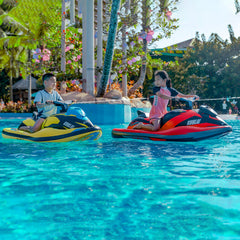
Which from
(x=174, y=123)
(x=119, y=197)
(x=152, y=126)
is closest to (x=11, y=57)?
(x=152, y=126)

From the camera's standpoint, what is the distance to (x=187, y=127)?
24.6 feet

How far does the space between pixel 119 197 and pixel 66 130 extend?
14.9 ft

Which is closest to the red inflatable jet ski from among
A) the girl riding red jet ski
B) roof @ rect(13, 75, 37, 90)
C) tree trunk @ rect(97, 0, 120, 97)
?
the girl riding red jet ski

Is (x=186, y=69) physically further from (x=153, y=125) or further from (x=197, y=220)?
(x=197, y=220)

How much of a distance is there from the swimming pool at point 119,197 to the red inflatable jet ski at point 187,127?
186 centimetres

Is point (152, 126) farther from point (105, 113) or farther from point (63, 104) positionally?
point (105, 113)

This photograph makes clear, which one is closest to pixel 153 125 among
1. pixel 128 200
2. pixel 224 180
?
pixel 224 180

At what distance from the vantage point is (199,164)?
4.77m

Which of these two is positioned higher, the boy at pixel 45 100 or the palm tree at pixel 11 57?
the palm tree at pixel 11 57

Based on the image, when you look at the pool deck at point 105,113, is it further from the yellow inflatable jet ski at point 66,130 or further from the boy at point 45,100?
the yellow inflatable jet ski at point 66,130

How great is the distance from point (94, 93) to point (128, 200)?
12.0 metres

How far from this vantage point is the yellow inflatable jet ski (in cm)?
741

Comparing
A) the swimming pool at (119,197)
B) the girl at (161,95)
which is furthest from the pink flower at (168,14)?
the swimming pool at (119,197)

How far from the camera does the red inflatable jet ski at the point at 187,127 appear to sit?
7336 millimetres
